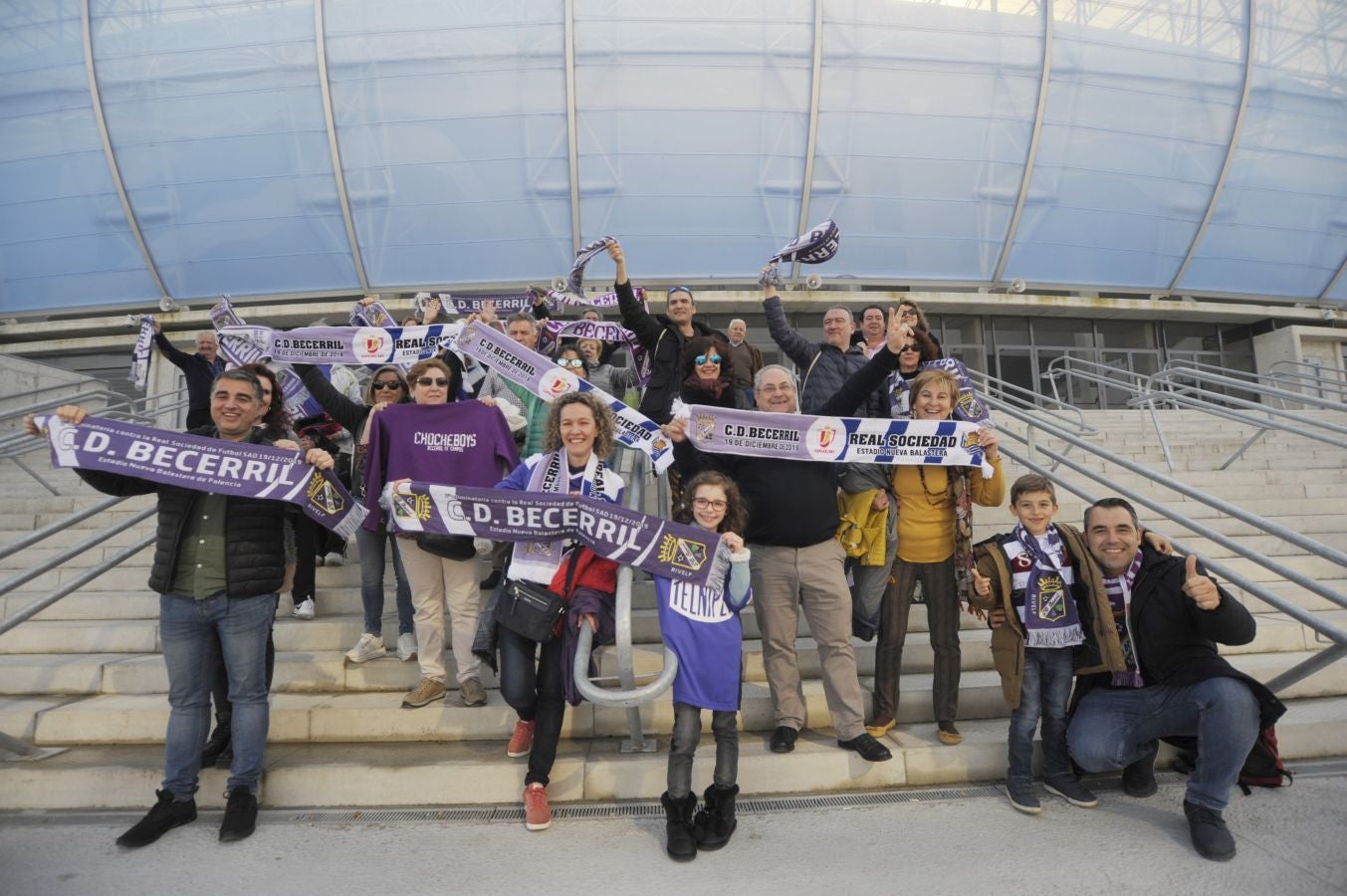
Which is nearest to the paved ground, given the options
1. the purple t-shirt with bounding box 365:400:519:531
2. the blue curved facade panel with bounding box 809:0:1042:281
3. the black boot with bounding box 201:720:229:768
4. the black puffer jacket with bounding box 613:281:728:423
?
the black boot with bounding box 201:720:229:768

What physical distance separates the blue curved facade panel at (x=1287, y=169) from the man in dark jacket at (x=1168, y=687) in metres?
12.7

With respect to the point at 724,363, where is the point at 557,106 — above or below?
above

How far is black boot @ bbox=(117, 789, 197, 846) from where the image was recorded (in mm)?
3016

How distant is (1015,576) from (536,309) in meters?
5.14

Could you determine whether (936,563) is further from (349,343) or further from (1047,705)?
(349,343)

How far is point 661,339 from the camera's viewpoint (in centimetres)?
538

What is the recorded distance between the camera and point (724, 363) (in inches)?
183

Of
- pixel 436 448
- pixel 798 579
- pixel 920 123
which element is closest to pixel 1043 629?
pixel 798 579

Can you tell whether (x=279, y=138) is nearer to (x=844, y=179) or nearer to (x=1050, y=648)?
(x=844, y=179)

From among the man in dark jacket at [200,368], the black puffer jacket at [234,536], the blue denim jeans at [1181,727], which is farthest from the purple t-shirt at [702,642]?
the man in dark jacket at [200,368]

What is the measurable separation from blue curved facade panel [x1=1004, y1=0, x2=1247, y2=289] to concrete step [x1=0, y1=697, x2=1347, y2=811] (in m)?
10.8

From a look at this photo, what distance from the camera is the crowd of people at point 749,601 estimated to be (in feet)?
10.2

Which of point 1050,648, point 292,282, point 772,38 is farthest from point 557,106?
point 1050,648

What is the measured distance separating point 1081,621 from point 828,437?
5.12ft
